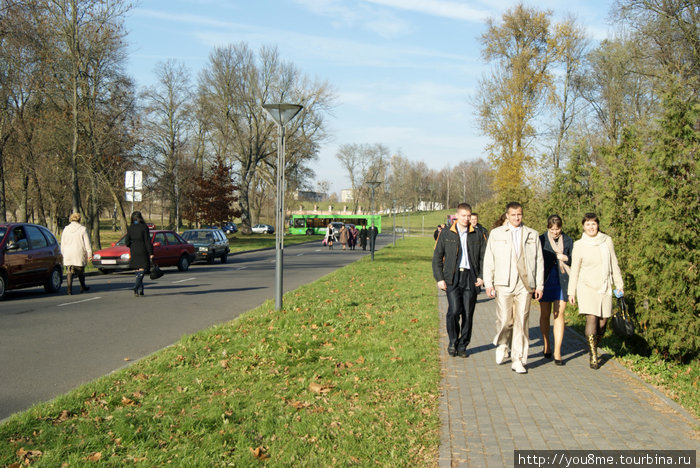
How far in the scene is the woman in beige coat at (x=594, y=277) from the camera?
7004 millimetres

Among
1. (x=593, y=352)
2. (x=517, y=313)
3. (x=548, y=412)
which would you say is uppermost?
(x=517, y=313)

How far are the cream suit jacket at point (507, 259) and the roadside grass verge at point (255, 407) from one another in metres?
1.29

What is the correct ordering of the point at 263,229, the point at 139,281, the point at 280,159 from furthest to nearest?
the point at 263,229 < the point at 139,281 < the point at 280,159

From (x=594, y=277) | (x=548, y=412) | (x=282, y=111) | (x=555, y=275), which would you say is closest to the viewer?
(x=548, y=412)

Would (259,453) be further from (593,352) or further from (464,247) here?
(593,352)

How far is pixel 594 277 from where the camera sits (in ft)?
23.2

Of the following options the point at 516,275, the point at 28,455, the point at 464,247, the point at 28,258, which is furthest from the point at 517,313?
the point at 28,258

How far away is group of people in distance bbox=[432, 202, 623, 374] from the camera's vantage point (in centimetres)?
695

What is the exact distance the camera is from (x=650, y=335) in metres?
7.29

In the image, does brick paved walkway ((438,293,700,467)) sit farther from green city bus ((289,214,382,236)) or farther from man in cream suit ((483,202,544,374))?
green city bus ((289,214,382,236))

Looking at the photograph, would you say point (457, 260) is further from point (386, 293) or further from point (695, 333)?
point (386, 293)

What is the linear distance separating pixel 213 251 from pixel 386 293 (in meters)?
15.1

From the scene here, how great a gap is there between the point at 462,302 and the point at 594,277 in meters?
1.66

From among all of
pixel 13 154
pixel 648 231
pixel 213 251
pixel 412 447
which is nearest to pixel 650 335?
pixel 648 231
